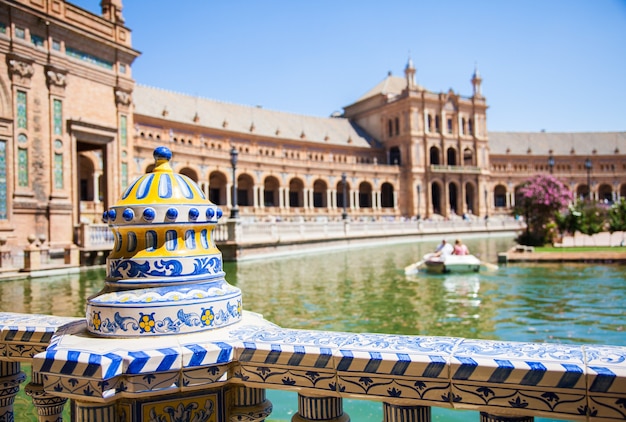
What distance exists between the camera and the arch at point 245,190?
5409 cm

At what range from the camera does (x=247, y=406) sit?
101 inches

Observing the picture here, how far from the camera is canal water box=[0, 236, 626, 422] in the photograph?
8.32 metres

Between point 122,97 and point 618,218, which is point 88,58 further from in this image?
point 618,218

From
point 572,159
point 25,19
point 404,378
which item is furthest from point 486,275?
point 572,159

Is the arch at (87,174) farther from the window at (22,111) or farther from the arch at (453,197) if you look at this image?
the arch at (453,197)

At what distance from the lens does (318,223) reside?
3306 centimetres

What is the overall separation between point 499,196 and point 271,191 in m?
40.1

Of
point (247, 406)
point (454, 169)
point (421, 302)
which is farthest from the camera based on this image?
point (454, 169)

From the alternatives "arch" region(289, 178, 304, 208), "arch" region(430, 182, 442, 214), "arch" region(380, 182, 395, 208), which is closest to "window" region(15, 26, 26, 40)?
"arch" region(289, 178, 304, 208)

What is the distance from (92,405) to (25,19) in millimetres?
22924

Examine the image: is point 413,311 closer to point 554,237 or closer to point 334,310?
point 334,310

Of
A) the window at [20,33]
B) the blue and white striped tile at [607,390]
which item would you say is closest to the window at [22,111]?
the window at [20,33]

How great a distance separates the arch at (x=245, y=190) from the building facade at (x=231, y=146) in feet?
0.48

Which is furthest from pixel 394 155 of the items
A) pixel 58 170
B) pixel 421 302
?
pixel 421 302
